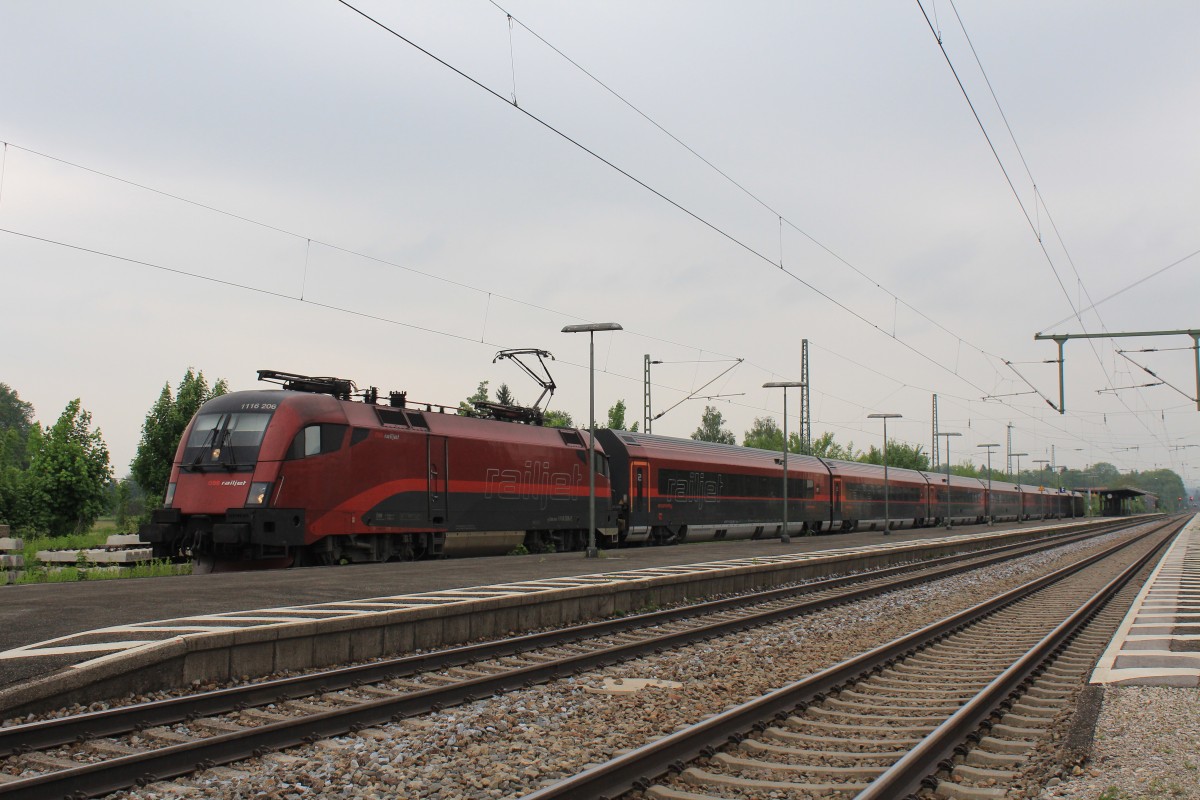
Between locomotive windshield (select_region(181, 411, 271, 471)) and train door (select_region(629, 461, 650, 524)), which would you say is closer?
locomotive windshield (select_region(181, 411, 271, 471))

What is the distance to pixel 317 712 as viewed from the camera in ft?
27.1

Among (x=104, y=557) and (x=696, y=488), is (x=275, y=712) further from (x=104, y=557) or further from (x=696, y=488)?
(x=696, y=488)

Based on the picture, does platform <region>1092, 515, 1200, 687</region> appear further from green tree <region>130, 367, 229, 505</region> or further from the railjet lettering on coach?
green tree <region>130, 367, 229, 505</region>

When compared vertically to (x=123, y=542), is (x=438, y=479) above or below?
above

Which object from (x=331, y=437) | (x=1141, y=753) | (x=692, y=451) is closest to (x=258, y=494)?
(x=331, y=437)

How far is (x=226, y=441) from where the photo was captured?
19266 millimetres

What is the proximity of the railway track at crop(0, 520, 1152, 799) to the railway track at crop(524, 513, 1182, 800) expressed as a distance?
2.53 metres

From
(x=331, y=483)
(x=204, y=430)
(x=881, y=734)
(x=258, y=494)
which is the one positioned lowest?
(x=881, y=734)

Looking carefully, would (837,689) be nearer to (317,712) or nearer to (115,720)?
(317,712)

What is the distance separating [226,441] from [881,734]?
15016mm

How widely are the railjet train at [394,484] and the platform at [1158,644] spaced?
1417 centimetres

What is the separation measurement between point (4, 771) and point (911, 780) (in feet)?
19.5

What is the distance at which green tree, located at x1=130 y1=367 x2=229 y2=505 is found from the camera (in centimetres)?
5281

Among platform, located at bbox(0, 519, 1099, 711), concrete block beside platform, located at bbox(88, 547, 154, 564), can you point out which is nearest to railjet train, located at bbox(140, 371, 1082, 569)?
platform, located at bbox(0, 519, 1099, 711)
